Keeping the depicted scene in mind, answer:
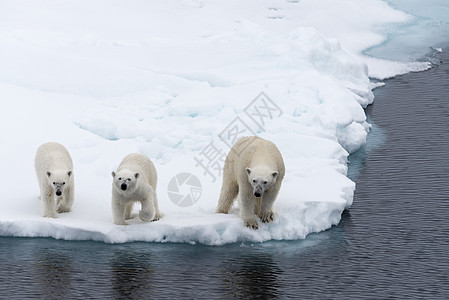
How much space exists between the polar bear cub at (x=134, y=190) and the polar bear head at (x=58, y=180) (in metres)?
0.74

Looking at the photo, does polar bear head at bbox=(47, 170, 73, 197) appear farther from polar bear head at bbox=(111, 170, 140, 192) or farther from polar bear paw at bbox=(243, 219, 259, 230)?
polar bear paw at bbox=(243, 219, 259, 230)

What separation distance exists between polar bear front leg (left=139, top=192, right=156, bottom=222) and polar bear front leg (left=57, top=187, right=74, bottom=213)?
1212 mm

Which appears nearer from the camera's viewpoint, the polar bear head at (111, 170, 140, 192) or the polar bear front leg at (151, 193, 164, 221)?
the polar bear head at (111, 170, 140, 192)

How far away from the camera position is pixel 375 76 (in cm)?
2162

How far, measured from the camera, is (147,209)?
39.9 ft

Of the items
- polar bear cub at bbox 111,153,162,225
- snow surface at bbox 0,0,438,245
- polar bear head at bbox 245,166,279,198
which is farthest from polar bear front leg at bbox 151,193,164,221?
polar bear head at bbox 245,166,279,198

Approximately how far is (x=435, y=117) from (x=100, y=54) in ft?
23.7

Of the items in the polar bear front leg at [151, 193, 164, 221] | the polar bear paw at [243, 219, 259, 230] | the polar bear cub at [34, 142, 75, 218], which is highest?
the polar bear cub at [34, 142, 75, 218]

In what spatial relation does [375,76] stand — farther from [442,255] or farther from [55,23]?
[442,255]

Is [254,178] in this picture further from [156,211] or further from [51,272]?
[51,272]

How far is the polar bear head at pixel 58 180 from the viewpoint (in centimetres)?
1226

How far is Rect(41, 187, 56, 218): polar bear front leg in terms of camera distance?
12.5 metres

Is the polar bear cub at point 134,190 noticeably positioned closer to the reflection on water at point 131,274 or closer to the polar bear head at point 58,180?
the reflection on water at point 131,274

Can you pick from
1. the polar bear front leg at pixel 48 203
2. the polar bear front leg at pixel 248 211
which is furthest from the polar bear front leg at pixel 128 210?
the polar bear front leg at pixel 248 211
